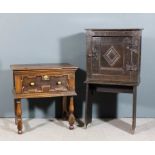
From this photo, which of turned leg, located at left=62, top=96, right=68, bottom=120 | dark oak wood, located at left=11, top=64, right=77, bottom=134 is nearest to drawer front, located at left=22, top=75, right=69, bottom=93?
dark oak wood, located at left=11, top=64, right=77, bottom=134

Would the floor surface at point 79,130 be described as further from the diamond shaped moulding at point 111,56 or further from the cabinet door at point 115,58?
the diamond shaped moulding at point 111,56

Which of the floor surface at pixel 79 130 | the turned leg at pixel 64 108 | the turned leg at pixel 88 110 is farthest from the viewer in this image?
the turned leg at pixel 64 108

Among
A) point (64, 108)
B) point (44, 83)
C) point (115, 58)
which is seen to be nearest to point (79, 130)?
point (64, 108)

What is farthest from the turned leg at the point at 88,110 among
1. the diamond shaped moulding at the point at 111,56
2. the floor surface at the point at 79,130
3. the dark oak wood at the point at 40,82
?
the diamond shaped moulding at the point at 111,56

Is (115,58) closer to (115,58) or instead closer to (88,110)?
(115,58)

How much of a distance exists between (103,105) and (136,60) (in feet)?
2.83

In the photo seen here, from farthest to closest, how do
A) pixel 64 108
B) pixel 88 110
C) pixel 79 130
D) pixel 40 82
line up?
pixel 64 108 < pixel 88 110 < pixel 79 130 < pixel 40 82

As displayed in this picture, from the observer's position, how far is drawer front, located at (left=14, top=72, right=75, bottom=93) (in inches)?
115

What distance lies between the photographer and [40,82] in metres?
2.97

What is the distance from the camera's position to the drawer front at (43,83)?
9.59 ft

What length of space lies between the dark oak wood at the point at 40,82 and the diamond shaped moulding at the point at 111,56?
37cm

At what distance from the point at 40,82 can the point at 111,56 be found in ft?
2.56

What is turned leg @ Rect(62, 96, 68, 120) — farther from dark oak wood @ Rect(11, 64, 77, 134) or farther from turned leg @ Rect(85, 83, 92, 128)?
dark oak wood @ Rect(11, 64, 77, 134)

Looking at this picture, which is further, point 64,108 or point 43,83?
point 64,108
